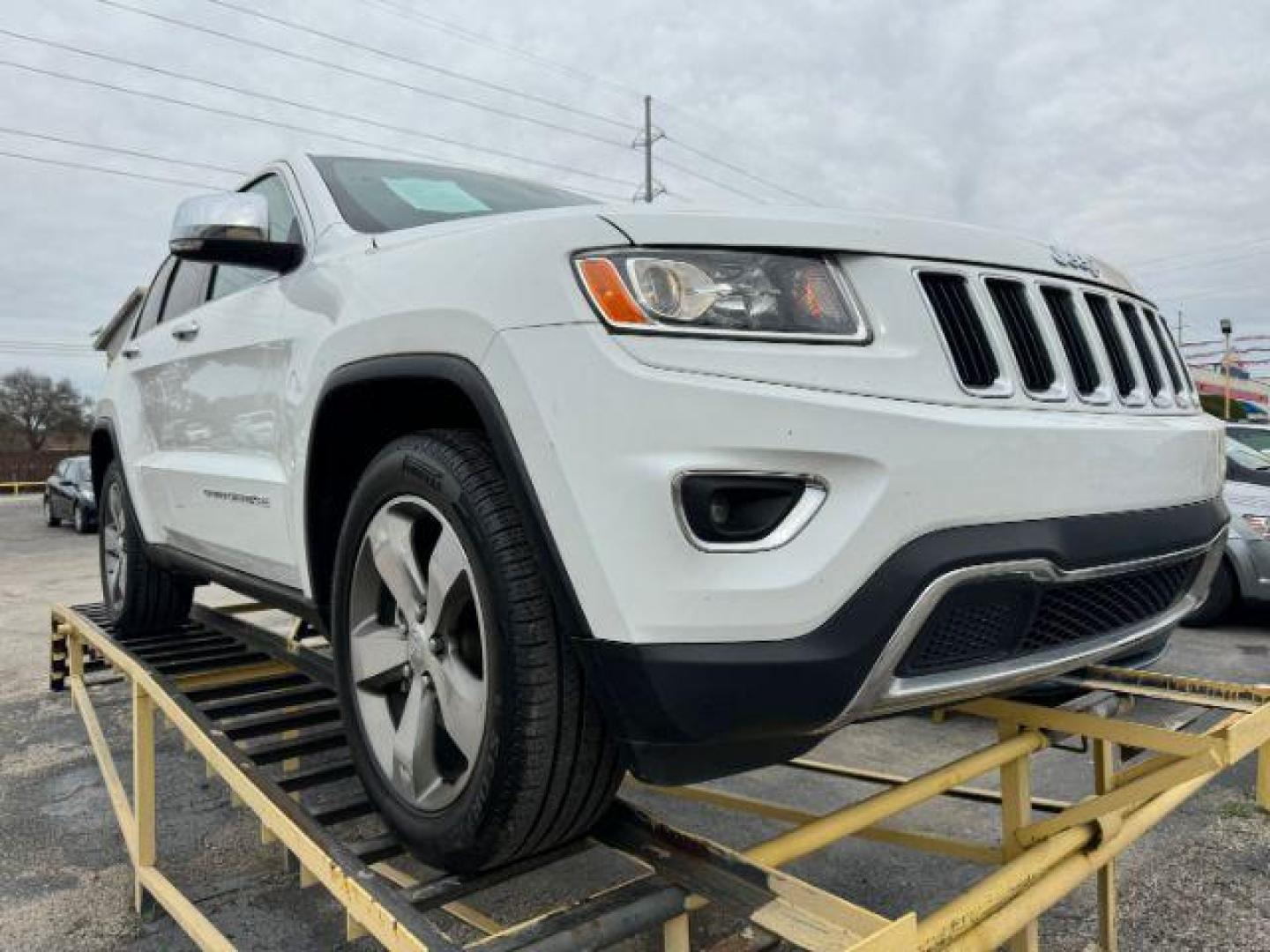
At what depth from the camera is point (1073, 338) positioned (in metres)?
1.85

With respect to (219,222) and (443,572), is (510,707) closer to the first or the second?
(443,572)

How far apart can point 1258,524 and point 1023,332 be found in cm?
513

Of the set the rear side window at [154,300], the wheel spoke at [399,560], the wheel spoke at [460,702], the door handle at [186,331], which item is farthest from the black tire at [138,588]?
the wheel spoke at [460,702]

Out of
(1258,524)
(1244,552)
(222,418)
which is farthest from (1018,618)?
(1258,524)

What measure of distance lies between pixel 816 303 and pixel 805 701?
601 millimetres

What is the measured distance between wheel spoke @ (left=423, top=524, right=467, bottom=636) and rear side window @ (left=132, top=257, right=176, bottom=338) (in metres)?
2.60

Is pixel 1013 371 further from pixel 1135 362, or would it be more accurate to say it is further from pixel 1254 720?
pixel 1254 720

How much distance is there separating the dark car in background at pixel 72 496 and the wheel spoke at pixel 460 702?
15.3 m

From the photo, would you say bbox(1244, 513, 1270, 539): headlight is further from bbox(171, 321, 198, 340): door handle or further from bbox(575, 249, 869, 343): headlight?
bbox(171, 321, 198, 340): door handle

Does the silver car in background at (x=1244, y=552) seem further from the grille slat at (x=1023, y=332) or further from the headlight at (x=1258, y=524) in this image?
the grille slat at (x=1023, y=332)

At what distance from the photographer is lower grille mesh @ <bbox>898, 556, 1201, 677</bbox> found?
4.81ft

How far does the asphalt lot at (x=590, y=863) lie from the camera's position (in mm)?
2467

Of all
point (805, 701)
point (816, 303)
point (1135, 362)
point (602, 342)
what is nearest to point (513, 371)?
point (602, 342)

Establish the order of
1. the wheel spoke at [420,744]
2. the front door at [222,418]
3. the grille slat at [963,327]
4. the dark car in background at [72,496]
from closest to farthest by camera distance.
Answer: the grille slat at [963,327] → the wheel spoke at [420,744] → the front door at [222,418] → the dark car in background at [72,496]
